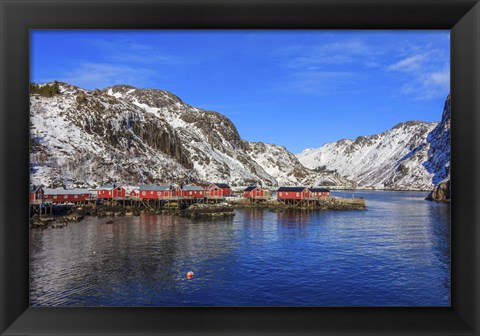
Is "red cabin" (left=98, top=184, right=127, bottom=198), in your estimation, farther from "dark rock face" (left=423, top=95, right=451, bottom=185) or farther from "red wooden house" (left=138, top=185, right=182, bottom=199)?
"dark rock face" (left=423, top=95, right=451, bottom=185)

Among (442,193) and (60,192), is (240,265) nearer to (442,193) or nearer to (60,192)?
(60,192)

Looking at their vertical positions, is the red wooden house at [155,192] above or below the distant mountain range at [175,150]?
below

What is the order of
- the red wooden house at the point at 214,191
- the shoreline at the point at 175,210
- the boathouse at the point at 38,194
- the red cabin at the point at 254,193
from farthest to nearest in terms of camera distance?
the red cabin at the point at 254,193 → the red wooden house at the point at 214,191 → the boathouse at the point at 38,194 → the shoreline at the point at 175,210

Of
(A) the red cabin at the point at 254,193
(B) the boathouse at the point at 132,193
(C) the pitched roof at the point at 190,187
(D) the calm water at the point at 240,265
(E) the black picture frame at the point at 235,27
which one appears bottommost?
(D) the calm water at the point at 240,265

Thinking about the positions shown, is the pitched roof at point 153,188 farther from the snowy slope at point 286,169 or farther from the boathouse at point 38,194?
the snowy slope at point 286,169

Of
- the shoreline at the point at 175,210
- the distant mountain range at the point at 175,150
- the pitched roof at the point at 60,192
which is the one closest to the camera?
the shoreline at the point at 175,210

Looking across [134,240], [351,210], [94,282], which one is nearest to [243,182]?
[351,210]

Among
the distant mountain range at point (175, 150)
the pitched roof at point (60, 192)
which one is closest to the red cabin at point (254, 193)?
the distant mountain range at point (175, 150)

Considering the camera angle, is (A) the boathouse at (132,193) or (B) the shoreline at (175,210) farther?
(A) the boathouse at (132,193)

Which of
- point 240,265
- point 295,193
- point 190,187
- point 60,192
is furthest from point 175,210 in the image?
point 240,265
